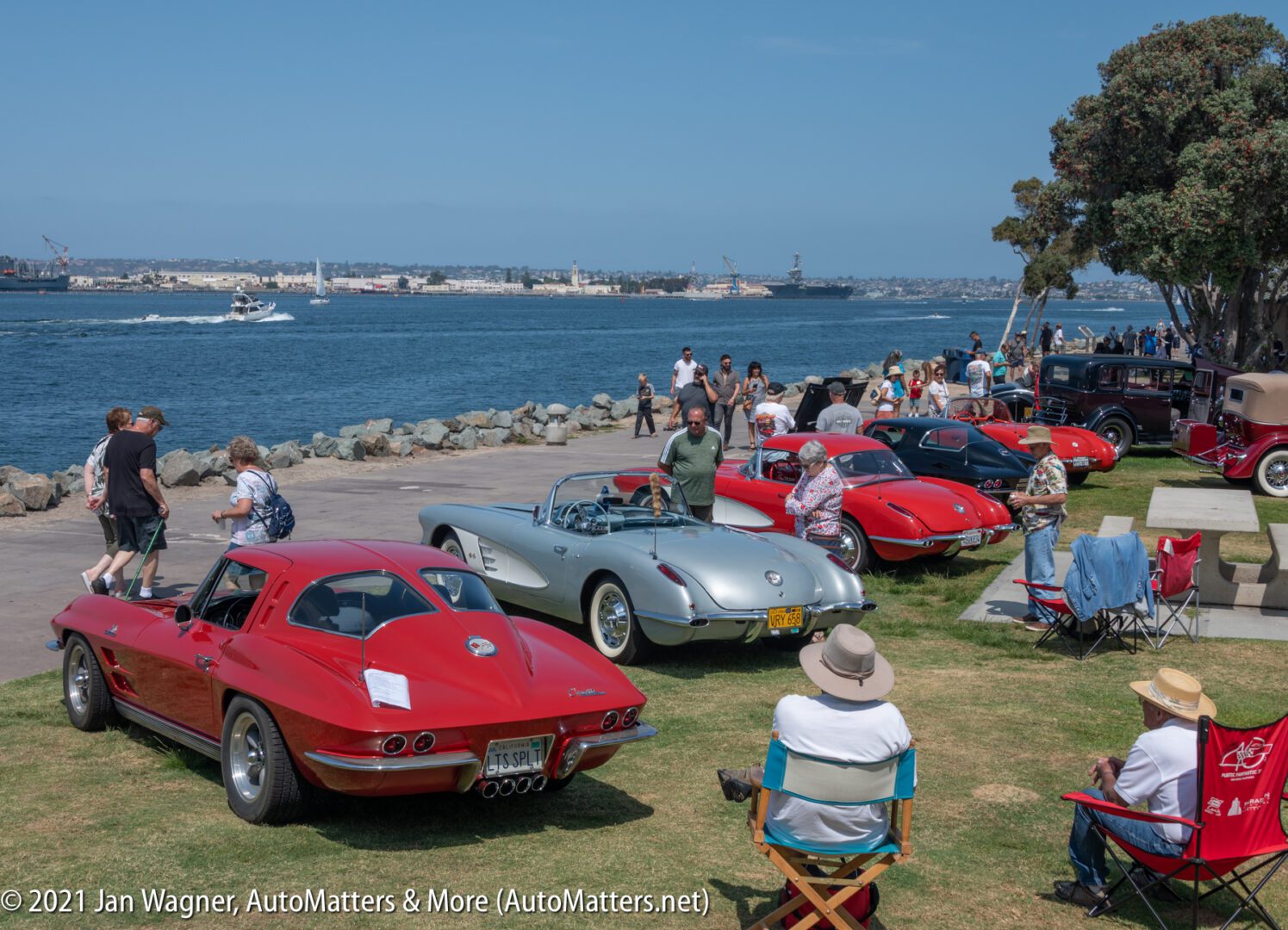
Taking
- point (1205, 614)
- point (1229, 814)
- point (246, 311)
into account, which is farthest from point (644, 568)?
point (246, 311)

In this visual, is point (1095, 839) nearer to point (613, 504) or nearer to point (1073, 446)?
point (613, 504)

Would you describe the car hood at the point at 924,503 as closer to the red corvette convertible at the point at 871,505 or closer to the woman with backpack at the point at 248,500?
the red corvette convertible at the point at 871,505

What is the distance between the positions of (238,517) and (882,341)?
4579 inches

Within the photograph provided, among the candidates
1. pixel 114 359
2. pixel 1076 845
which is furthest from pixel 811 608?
pixel 114 359

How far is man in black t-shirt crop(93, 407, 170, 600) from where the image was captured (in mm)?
11133

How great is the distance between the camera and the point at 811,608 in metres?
9.88

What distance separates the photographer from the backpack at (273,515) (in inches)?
410

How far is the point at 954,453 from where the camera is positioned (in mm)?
17641

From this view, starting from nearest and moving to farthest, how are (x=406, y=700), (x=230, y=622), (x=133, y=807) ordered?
1. (x=406, y=700)
2. (x=133, y=807)
3. (x=230, y=622)

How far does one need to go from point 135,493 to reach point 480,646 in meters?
5.91

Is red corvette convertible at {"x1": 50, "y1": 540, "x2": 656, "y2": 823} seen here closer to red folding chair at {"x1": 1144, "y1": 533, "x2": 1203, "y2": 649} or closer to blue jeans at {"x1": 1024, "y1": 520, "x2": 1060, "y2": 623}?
blue jeans at {"x1": 1024, "y1": 520, "x2": 1060, "y2": 623}

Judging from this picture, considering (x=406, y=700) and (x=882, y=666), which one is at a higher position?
(x=882, y=666)

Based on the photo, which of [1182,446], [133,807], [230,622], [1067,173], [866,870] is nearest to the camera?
[866,870]

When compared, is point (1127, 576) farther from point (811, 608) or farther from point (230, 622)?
point (230, 622)
